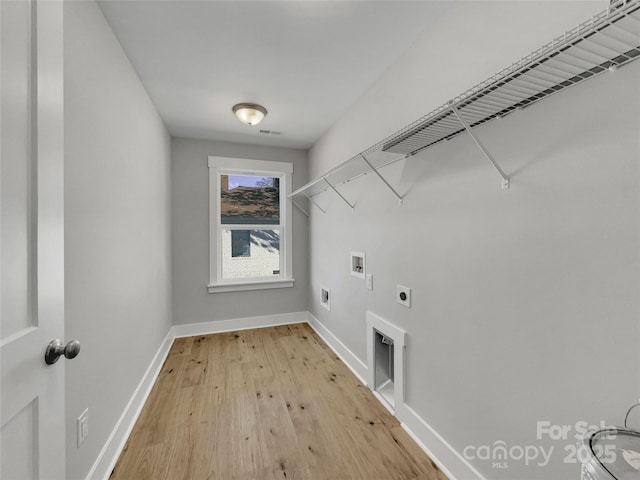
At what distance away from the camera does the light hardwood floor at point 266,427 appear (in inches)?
55.9

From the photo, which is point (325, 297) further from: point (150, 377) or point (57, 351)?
point (57, 351)

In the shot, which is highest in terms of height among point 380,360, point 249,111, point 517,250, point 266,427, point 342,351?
point 249,111

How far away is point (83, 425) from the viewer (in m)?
1.19

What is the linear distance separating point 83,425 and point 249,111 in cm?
238

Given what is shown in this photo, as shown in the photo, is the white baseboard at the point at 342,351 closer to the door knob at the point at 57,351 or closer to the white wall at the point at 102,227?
the white wall at the point at 102,227

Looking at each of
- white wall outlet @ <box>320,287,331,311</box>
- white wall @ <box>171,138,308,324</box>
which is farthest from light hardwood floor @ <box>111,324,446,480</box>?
white wall @ <box>171,138,308,324</box>

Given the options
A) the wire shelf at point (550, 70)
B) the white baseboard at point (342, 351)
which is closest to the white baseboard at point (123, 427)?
the white baseboard at point (342, 351)

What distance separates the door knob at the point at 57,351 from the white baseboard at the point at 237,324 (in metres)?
2.77

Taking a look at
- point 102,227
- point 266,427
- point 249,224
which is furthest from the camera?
point 249,224

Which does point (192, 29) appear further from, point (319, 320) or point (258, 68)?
point (319, 320)

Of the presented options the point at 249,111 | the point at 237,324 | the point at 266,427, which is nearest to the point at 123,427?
the point at 266,427

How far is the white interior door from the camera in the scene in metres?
0.61

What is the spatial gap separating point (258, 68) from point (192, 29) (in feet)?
1.55

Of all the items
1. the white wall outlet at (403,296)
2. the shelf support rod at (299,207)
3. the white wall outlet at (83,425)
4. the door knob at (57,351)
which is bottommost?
the white wall outlet at (83,425)
